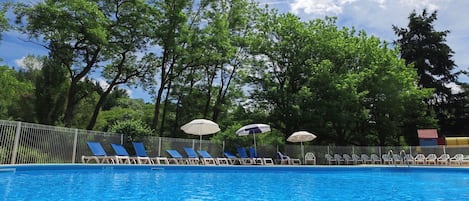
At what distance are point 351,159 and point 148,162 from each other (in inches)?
450

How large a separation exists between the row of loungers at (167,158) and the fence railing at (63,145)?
0.50 meters

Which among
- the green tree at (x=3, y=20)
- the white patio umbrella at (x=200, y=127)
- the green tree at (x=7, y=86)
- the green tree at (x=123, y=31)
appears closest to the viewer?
the white patio umbrella at (x=200, y=127)

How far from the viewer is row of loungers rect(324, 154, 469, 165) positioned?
18094 mm

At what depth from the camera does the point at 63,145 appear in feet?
42.0

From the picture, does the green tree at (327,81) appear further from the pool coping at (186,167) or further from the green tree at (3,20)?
the green tree at (3,20)

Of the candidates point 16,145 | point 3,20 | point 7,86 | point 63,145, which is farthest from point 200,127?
point 3,20

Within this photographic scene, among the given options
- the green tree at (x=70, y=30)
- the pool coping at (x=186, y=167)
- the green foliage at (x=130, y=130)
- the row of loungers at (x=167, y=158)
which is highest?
the green tree at (x=70, y=30)

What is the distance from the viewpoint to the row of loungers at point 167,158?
13320 mm

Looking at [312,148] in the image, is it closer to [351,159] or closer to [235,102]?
[351,159]

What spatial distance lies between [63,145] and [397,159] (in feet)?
54.9

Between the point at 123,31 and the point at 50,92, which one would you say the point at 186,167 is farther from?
the point at 50,92

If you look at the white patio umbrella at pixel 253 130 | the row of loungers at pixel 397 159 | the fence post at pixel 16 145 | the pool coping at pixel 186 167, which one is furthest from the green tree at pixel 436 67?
the fence post at pixel 16 145

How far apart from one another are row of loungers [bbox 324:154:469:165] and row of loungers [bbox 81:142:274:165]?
419cm

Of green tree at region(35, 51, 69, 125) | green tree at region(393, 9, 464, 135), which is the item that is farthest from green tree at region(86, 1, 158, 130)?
green tree at region(393, 9, 464, 135)
